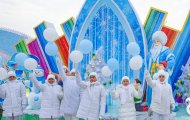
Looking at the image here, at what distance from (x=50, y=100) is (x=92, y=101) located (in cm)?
80

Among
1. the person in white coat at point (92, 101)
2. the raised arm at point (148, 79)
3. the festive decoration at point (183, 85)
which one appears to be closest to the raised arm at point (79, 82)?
the person in white coat at point (92, 101)

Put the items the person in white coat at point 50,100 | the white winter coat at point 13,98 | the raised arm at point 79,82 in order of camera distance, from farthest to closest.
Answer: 1. the white winter coat at point 13,98
2. the person in white coat at point 50,100
3. the raised arm at point 79,82

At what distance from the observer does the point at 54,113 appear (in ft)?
20.4

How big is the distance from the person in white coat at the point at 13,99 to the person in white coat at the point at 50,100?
0.50 m

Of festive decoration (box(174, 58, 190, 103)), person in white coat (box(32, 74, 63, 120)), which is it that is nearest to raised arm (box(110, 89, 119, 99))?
person in white coat (box(32, 74, 63, 120))

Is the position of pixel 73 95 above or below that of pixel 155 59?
below

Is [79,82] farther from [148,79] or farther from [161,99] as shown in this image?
[161,99]

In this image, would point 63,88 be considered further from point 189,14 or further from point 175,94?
point 189,14

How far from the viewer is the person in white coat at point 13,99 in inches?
255

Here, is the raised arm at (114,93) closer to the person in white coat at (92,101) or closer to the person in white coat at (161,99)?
the person in white coat at (92,101)

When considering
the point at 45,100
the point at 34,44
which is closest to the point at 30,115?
the point at 34,44

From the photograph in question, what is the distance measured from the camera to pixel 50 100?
6242mm

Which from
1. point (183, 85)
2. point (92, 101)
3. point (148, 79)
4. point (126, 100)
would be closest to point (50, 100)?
point (92, 101)

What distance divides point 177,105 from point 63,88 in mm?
3507
